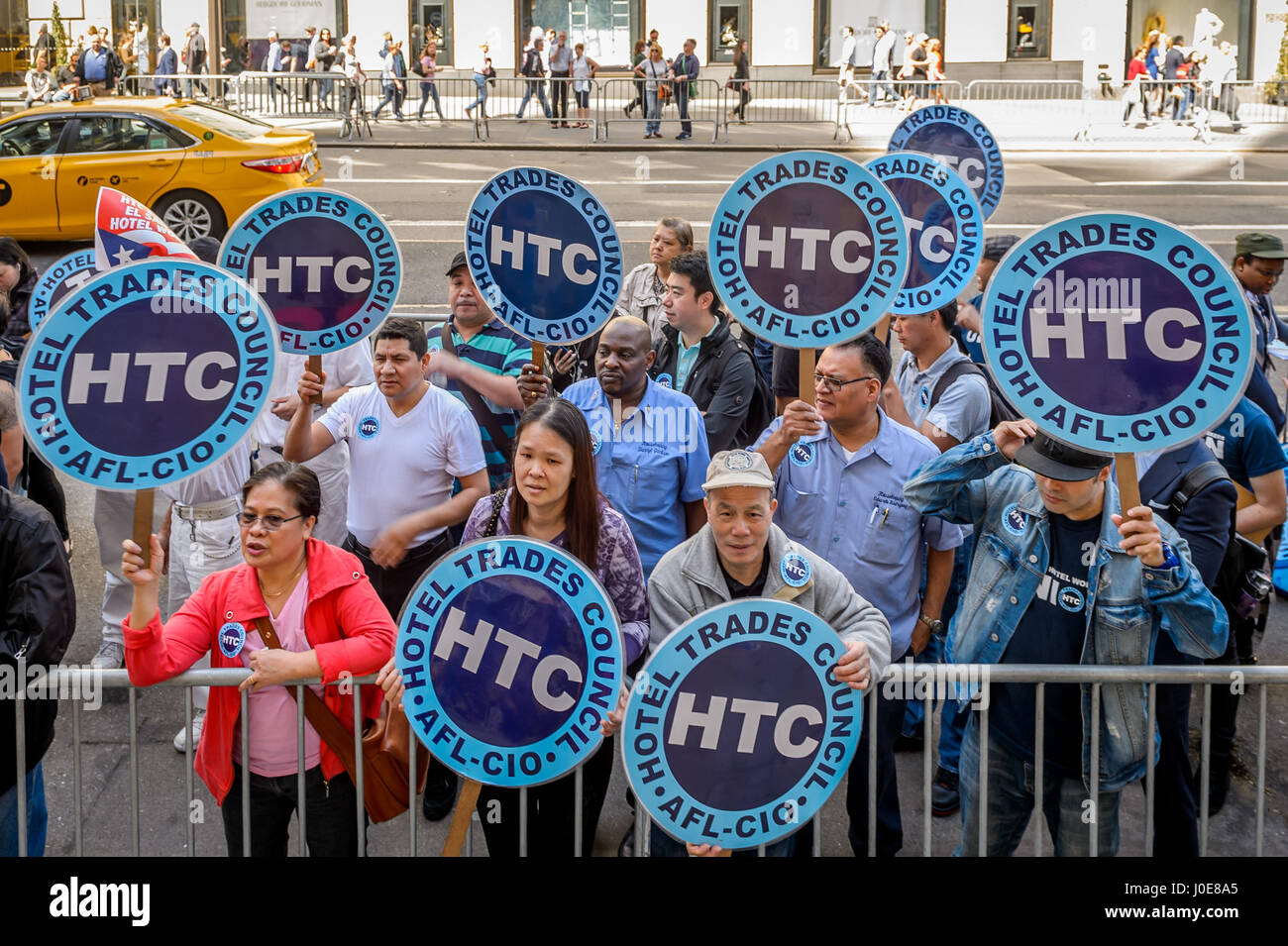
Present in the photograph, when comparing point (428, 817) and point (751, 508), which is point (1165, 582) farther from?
point (428, 817)

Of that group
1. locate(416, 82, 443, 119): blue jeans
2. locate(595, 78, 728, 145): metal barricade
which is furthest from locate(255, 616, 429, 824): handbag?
locate(416, 82, 443, 119): blue jeans

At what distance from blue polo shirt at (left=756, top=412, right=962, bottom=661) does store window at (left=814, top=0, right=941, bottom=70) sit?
3126cm

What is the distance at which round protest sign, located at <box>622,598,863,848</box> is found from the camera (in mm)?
3564

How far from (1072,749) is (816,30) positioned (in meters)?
32.9

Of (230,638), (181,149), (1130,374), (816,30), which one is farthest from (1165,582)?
(816,30)

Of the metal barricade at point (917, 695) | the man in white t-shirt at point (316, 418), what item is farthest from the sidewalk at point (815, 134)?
the metal barricade at point (917, 695)

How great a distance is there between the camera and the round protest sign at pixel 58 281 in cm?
658

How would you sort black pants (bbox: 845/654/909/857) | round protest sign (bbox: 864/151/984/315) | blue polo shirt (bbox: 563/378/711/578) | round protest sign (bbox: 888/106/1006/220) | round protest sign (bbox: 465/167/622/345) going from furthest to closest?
round protest sign (bbox: 888/106/1006/220)
round protest sign (bbox: 864/151/984/315)
round protest sign (bbox: 465/167/622/345)
blue polo shirt (bbox: 563/378/711/578)
black pants (bbox: 845/654/909/857)

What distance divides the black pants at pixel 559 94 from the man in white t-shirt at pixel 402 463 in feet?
80.0

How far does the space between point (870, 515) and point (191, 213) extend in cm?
1274

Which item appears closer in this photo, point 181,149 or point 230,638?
point 230,638

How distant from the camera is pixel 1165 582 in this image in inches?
151

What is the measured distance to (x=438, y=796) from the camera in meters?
5.41

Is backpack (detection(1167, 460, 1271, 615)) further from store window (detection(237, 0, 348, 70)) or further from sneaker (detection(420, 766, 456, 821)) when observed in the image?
store window (detection(237, 0, 348, 70))
